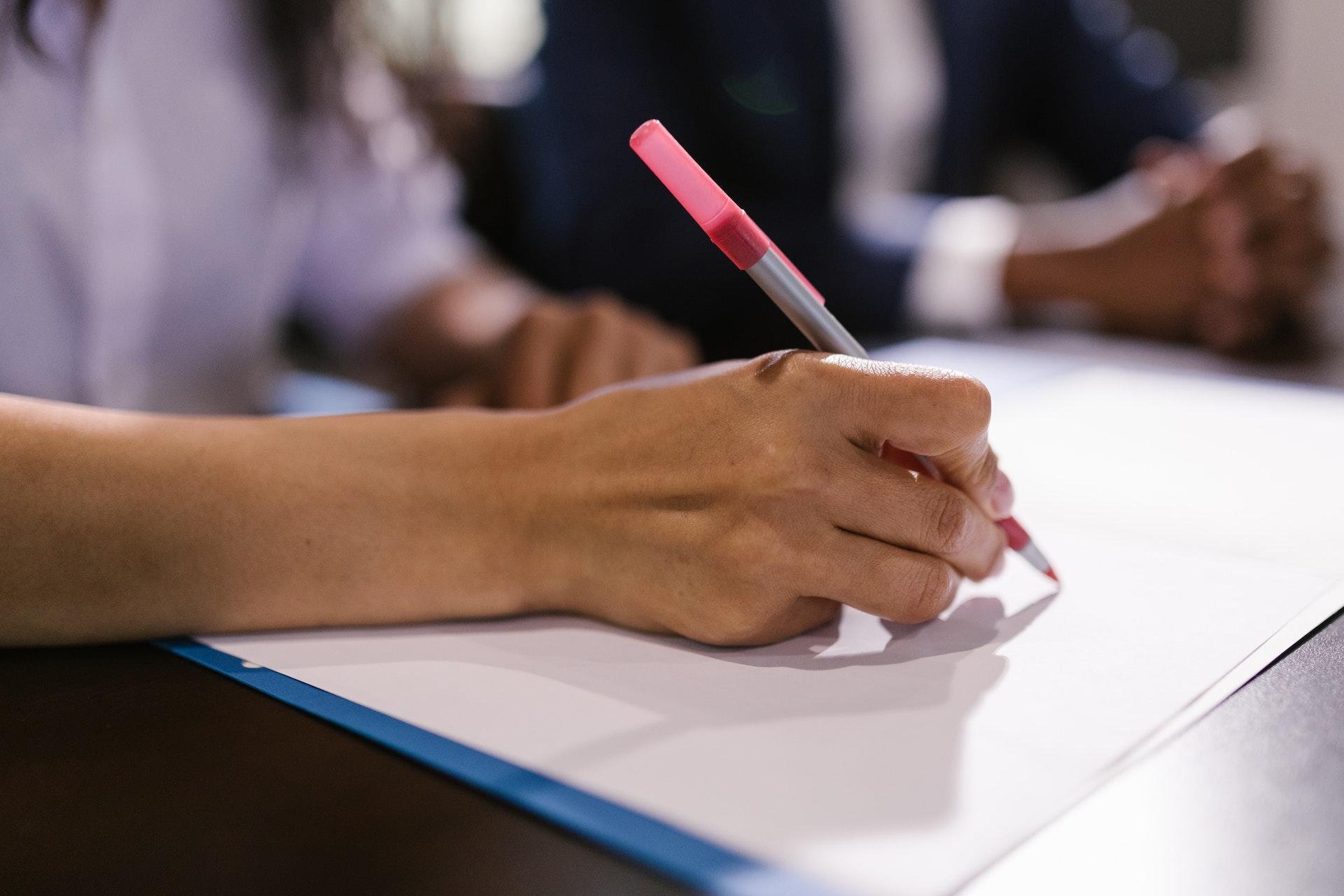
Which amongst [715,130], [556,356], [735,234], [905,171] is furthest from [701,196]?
[905,171]

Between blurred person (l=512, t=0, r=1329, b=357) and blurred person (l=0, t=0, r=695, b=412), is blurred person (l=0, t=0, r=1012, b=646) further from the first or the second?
blurred person (l=512, t=0, r=1329, b=357)

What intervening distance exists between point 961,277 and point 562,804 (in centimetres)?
74

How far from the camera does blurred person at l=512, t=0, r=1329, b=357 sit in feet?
2.74

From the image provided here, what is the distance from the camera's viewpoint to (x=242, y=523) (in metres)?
0.35

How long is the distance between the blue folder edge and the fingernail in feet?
0.57

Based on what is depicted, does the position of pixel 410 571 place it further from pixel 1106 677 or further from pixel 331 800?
pixel 1106 677

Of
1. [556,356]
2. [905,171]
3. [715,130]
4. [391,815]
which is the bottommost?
[391,815]

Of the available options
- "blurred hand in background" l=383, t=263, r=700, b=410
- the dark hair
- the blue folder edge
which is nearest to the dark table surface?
the blue folder edge

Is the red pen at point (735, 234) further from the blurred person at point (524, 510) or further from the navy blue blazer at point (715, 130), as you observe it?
the navy blue blazer at point (715, 130)

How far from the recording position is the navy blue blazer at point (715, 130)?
96 cm

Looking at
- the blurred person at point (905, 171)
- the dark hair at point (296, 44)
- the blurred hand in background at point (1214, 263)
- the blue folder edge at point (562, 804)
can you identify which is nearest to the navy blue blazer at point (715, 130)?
the blurred person at point (905, 171)

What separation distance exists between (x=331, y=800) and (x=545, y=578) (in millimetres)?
119

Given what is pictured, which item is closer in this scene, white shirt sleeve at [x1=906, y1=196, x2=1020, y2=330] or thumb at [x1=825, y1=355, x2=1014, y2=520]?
thumb at [x1=825, y1=355, x2=1014, y2=520]

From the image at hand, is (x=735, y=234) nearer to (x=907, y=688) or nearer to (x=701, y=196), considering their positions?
(x=701, y=196)
